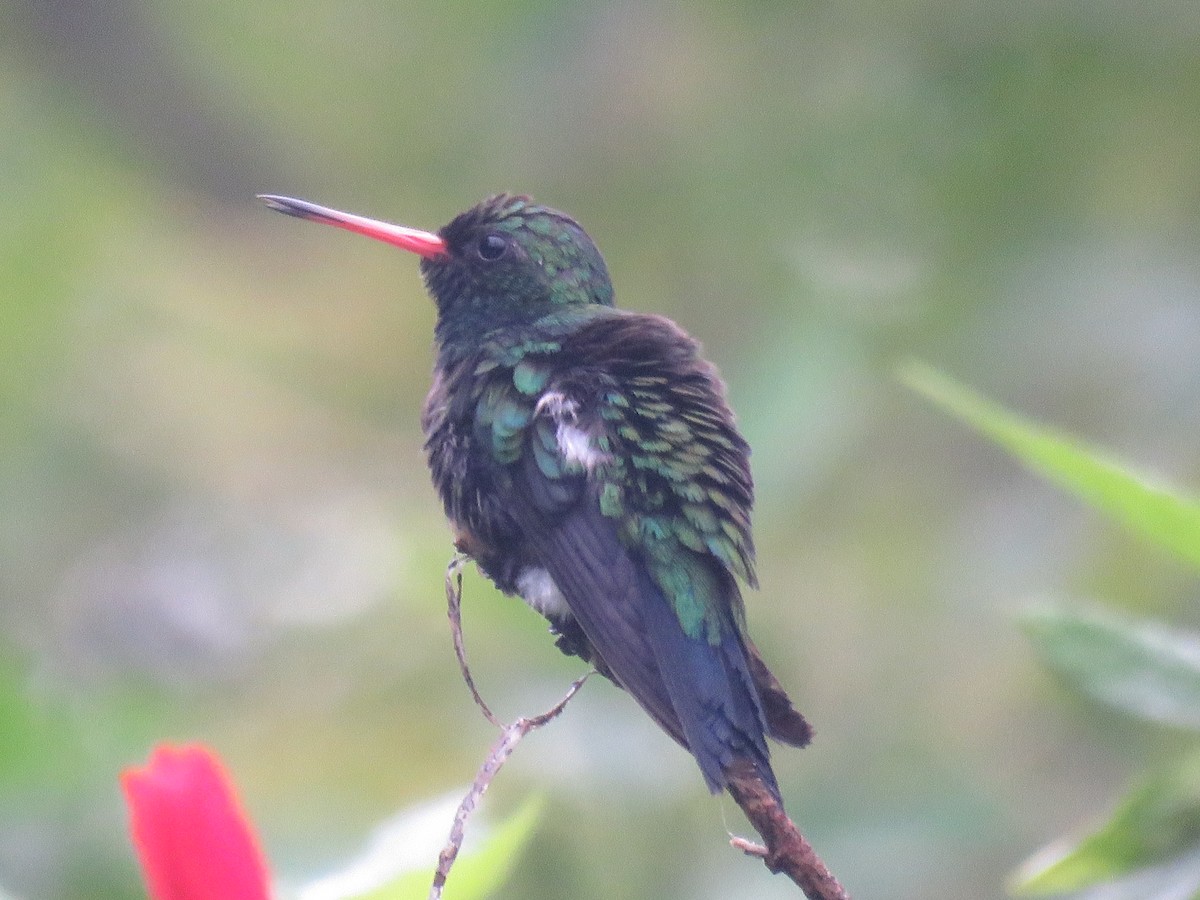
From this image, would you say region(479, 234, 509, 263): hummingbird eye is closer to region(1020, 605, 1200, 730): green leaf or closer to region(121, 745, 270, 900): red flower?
region(1020, 605, 1200, 730): green leaf

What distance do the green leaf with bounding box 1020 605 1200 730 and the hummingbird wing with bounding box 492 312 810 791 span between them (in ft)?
1.15

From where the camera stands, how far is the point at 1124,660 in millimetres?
1840

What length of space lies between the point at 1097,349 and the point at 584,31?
1731 millimetres

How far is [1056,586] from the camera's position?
4168 mm

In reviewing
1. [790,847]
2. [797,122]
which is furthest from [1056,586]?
[790,847]

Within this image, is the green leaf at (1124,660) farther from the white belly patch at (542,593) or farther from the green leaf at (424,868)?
the green leaf at (424,868)

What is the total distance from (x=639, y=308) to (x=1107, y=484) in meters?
2.73

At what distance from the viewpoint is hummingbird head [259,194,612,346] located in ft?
7.54

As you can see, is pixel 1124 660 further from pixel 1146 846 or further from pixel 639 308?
pixel 639 308

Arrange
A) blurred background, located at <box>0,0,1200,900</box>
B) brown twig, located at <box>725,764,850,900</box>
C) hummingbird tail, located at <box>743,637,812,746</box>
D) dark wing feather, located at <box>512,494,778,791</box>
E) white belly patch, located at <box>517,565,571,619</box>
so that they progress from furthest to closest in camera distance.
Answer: blurred background, located at <box>0,0,1200,900</box>, white belly patch, located at <box>517,565,571,619</box>, hummingbird tail, located at <box>743,637,812,746</box>, dark wing feather, located at <box>512,494,778,791</box>, brown twig, located at <box>725,764,850,900</box>

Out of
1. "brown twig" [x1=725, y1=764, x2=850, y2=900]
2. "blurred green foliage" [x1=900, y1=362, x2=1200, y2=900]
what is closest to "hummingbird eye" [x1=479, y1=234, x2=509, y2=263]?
"blurred green foliage" [x1=900, y1=362, x2=1200, y2=900]

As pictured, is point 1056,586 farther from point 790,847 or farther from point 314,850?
point 790,847

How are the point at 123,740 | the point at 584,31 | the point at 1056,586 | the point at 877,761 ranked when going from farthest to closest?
the point at 584,31 → the point at 1056,586 → the point at 877,761 → the point at 123,740

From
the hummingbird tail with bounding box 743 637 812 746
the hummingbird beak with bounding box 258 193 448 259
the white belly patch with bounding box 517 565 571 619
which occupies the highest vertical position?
the hummingbird beak with bounding box 258 193 448 259
